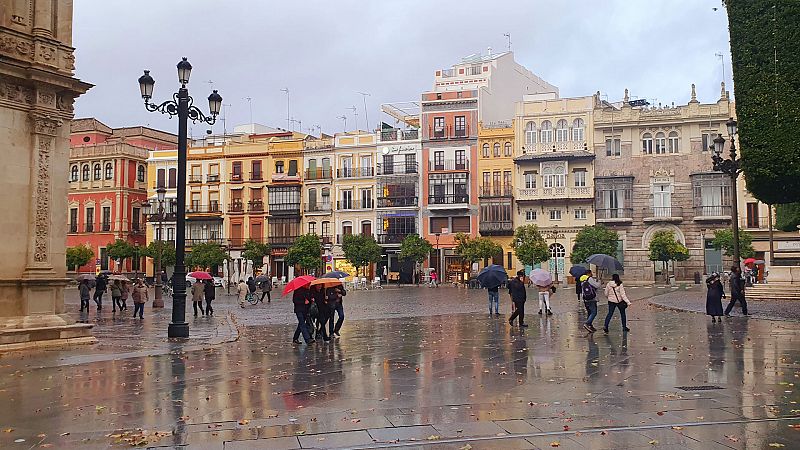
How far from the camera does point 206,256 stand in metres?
67.2

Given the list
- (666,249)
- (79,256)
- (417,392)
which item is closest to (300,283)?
(417,392)

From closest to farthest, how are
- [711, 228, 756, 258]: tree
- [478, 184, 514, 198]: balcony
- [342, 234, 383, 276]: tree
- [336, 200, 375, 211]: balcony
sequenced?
[711, 228, 756, 258]: tree → [342, 234, 383, 276]: tree → [478, 184, 514, 198]: balcony → [336, 200, 375, 211]: balcony

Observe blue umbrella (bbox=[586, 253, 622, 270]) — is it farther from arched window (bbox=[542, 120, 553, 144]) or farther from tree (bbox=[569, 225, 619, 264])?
arched window (bbox=[542, 120, 553, 144])

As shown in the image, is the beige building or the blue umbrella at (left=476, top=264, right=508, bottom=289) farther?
the beige building

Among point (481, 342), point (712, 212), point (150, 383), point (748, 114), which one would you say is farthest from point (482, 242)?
point (150, 383)

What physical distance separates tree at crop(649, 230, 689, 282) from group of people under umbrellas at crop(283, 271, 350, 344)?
147 ft

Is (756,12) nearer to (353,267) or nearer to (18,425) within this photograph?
(18,425)

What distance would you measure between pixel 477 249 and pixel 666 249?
1465cm

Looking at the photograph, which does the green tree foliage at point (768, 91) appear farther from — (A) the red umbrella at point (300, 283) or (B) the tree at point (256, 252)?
(B) the tree at point (256, 252)

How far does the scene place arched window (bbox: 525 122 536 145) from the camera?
65.6 m

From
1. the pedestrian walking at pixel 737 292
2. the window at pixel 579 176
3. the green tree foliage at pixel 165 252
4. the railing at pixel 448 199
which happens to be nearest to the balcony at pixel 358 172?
the railing at pixel 448 199

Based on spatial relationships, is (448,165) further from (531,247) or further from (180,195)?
(180,195)

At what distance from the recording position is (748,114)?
2242 centimetres

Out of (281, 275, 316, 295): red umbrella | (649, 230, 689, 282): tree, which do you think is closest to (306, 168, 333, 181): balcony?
(649, 230, 689, 282): tree
